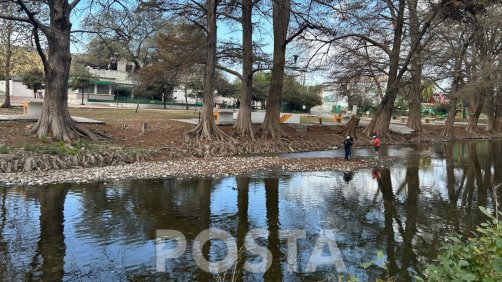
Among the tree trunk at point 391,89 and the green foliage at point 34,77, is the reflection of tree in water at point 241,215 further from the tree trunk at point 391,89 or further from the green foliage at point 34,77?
the green foliage at point 34,77

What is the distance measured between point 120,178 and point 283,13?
18.3 m

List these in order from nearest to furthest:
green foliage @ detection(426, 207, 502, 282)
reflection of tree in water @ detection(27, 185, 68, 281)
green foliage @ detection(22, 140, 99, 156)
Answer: green foliage @ detection(426, 207, 502, 282)
reflection of tree in water @ detection(27, 185, 68, 281)
green foliage @ detection(22, 140, 99, 156)

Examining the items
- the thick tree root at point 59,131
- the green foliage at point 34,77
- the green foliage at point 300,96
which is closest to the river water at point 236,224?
the thick tree root at point 59,131

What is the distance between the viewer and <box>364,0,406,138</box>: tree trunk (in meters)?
33.5

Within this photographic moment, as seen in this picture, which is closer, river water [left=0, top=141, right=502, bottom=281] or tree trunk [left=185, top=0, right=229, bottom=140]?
river water [left=0, top=141, right=502, bottom=281]

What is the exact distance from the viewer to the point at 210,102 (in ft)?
80.9

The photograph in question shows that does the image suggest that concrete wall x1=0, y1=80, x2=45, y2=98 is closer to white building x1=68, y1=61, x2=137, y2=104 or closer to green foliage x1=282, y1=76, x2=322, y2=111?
white building x1=68, y1=61, x2=137, y2=104

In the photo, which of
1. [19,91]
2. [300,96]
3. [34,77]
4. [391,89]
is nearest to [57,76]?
[391,89]

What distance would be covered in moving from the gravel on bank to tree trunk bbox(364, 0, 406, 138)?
528 inches

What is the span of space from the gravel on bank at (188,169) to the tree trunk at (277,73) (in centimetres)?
674

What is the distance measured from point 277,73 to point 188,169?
1371 centimetres

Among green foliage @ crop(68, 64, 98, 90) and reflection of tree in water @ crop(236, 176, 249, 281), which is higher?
green foliage @ crop(68, 64, 98, 90)

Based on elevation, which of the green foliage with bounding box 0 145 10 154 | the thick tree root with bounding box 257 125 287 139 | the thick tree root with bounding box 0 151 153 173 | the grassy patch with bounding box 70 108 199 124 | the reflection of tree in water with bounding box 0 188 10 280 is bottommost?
the reflection of tree in water with bounding box 0 188 10 280

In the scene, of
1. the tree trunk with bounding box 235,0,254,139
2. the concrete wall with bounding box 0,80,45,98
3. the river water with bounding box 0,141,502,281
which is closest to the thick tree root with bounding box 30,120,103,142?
the river water with bounding box 0,141,502,281
